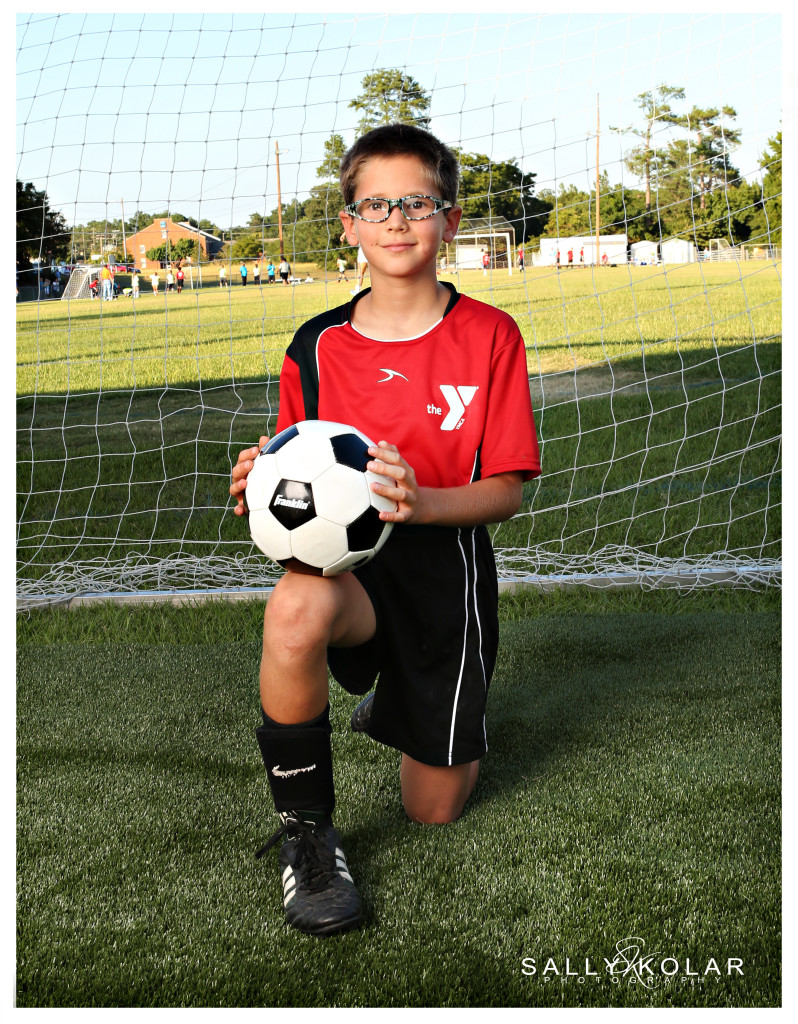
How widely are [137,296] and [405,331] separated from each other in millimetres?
4742

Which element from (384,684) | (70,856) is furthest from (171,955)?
(384,684)

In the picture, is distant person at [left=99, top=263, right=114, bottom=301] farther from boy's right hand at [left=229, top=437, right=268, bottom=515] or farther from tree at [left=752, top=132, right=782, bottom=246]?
boy's right hand at [left=229, top=437, right=268, bottom=515]

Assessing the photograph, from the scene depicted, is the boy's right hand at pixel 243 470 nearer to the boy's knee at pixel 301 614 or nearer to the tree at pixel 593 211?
the boy's knee at pixel 301 614

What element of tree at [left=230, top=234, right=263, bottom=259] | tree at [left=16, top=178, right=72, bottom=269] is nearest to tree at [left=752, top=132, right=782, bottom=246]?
tree at [left=230, top=234, right=263, bottom=259]

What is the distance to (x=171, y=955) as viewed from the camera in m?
1.67

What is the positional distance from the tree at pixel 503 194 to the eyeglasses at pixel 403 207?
3.42 metres

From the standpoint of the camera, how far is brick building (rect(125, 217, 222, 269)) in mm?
5496

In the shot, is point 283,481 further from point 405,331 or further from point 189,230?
point 189,230

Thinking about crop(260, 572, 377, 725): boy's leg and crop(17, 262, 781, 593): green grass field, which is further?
crop(17, 262, 781, 593): green grass field

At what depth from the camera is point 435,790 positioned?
2.10 metres

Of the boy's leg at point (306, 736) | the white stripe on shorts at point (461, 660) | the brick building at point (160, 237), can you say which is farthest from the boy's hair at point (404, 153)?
the brick building at point (160, 237)

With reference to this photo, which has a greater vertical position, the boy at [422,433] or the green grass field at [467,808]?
the boy at [422,433]

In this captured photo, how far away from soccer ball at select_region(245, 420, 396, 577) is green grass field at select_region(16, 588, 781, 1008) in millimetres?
681

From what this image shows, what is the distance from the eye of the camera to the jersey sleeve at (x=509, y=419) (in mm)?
2014
